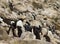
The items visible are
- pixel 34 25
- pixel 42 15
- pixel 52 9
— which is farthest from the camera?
pixel 52 9

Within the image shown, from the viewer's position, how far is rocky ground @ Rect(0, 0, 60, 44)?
3.35m

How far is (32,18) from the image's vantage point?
4.21 metres

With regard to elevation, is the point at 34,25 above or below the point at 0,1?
below

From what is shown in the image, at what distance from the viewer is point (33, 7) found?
4703 millimetres

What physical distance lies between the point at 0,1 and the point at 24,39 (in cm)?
110

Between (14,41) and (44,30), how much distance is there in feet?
3.08

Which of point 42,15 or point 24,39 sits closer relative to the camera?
point 24,39

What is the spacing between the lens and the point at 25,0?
4.72 meters

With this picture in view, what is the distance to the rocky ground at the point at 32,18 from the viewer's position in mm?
3354

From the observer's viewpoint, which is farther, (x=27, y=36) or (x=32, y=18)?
(x=32, y=18)

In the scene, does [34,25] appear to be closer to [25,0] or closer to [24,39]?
[24,39]

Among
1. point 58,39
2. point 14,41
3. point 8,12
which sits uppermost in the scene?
point 8,12

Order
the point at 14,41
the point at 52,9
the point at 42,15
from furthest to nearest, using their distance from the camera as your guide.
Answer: the point at 52,9
the point at 42,15
the point at 14,41

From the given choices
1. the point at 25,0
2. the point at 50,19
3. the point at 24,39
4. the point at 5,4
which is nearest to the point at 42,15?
the point at 50,19
